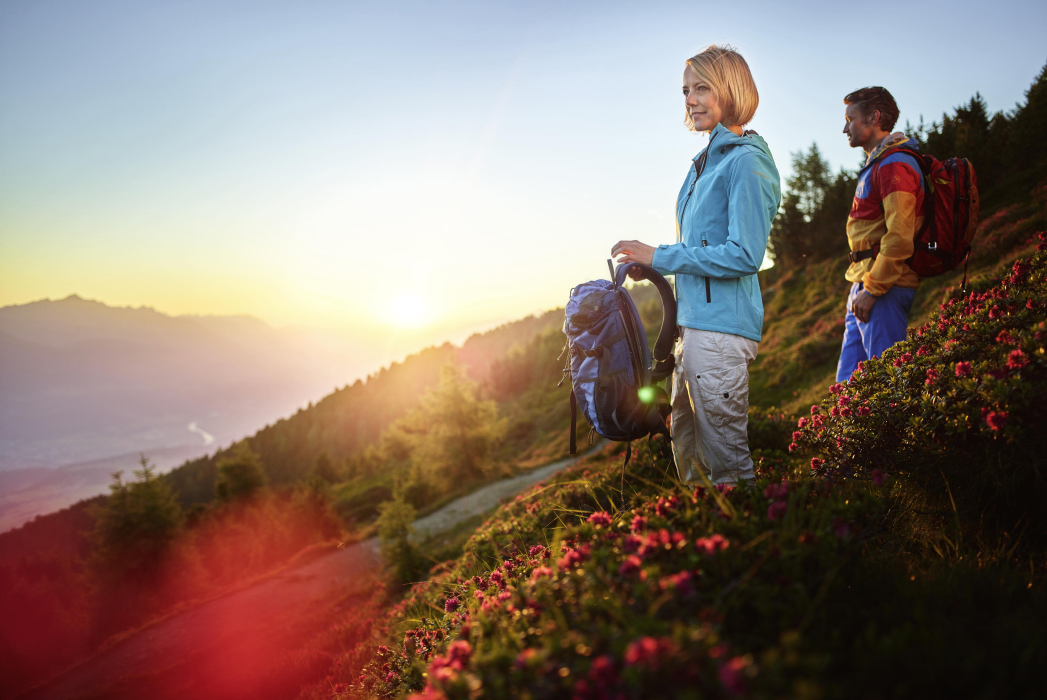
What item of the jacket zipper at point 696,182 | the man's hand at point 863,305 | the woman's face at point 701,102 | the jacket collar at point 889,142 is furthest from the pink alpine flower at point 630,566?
the jacket collar at point 889,142

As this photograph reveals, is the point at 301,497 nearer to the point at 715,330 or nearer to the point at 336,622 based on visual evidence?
the point at 336,622

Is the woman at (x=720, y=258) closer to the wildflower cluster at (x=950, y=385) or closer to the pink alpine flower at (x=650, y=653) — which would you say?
the wildflower cluster at (x=950, y=385)

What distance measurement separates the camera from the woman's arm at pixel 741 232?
268cm

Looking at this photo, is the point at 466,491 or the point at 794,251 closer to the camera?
the point at 466,491

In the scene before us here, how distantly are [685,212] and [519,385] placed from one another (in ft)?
264

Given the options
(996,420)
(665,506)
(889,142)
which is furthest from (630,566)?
(889,142)

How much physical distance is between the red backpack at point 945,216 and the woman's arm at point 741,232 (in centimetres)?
208

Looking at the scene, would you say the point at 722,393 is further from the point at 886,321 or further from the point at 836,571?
the point at 886,321

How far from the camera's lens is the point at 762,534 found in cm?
182

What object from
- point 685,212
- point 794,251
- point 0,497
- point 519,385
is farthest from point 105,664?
point 0,497

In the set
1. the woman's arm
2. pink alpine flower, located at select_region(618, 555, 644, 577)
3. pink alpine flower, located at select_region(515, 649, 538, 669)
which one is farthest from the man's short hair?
pink alpine flower, located at select_region(515, 649, 538, 669)

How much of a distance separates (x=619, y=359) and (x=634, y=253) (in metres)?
0.73

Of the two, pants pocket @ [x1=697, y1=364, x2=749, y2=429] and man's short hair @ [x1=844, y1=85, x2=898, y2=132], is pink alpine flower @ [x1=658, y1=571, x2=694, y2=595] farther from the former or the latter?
man's short hair @ [x1=844, y1=85, x2=898, y2=132]

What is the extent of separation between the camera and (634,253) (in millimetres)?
2930
